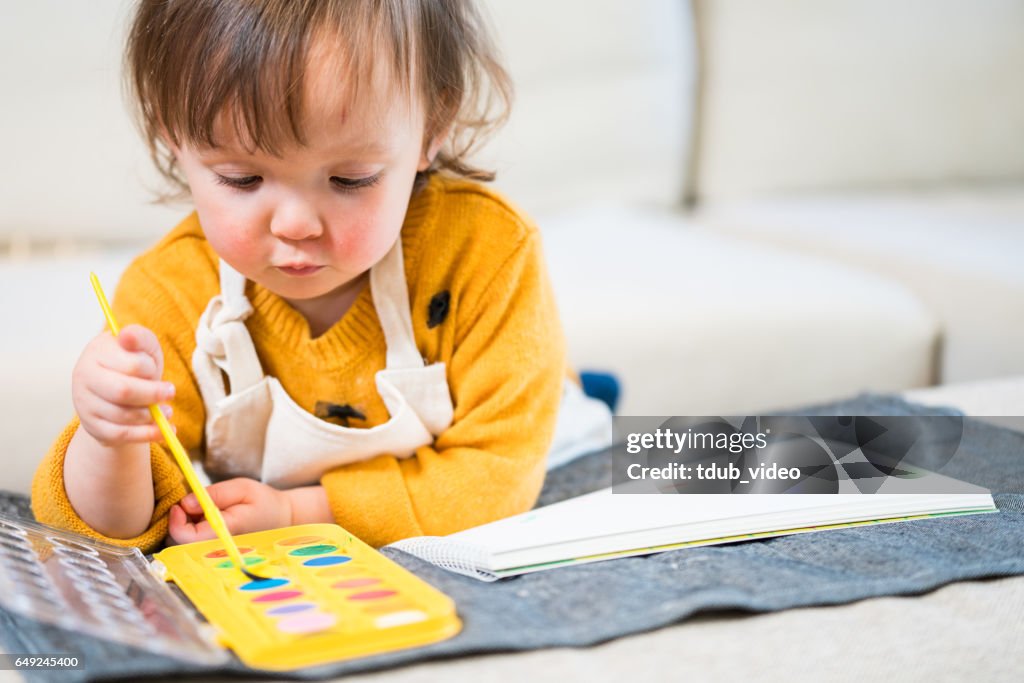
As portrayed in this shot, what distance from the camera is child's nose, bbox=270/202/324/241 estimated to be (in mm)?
761

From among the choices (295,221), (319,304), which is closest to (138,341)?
(295,221)

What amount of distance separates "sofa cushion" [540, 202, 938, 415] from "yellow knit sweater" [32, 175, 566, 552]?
1.17 ft

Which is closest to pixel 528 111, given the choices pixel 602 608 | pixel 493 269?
pixel 493 269

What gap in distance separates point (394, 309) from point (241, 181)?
0.19m

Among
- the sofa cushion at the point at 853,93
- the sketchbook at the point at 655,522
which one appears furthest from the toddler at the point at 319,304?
the sofa cushion at the point at 853,93

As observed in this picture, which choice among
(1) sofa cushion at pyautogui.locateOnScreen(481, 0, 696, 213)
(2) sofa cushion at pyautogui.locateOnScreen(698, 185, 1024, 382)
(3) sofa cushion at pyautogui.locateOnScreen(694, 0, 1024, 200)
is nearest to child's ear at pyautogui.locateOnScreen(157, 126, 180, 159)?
(1) sofa cushion at pyautogui.locateOnScreen(481, 0, 696, 213)

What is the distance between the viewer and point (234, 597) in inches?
26.0

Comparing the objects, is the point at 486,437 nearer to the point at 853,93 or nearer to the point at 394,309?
the point at 394,309

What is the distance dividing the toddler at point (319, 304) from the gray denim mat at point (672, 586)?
15 cm

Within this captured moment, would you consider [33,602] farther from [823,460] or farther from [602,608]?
[823,460]

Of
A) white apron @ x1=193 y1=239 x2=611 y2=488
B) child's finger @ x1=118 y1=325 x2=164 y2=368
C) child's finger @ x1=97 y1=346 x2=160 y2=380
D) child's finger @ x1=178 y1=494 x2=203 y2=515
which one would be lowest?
child's finger @ x1=178 y1=494 x2=203 y2=515

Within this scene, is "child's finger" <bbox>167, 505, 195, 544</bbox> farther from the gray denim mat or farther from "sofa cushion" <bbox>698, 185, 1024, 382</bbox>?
"sofa cushion" <bbox>698, 185, 1024, 382</bbox>

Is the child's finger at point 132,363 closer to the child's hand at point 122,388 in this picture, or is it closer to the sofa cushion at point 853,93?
the child's hand at point 122,388

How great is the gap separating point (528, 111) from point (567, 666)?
126 cm
